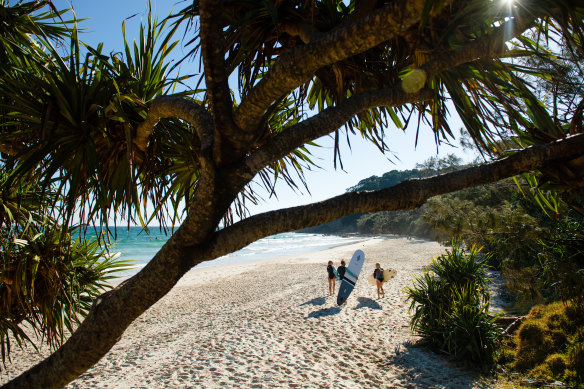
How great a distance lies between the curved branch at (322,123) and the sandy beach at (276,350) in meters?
3.85

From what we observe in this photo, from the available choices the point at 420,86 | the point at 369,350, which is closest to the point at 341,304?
the point at 369,350

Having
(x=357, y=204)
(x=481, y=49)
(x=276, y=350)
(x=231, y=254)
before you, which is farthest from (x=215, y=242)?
(x=231, y=254)

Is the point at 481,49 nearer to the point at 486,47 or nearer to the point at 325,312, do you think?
the point at 486,47

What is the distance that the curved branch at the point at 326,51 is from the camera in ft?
3.32

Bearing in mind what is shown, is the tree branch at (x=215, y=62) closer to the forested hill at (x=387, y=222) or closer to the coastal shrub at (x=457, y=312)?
the coastal shrub at (x=457, y=312)

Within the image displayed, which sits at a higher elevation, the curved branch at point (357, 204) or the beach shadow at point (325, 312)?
the curved branch at point (357, 204)

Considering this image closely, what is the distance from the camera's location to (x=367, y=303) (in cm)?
862

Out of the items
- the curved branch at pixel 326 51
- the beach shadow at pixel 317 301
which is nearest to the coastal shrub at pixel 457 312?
the beach shadow at pixel 317 301

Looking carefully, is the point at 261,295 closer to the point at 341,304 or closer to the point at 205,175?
the point at 341,304

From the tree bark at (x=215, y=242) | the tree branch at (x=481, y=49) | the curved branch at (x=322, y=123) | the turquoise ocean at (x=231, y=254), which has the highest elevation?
the tree branch at (x=481, y=49)

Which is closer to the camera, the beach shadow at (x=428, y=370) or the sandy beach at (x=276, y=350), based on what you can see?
the beach shadow at (x=428, y=370)

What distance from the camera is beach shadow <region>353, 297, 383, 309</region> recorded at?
830 centimetres

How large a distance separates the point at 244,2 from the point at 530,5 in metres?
1.17

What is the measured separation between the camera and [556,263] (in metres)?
3.45
